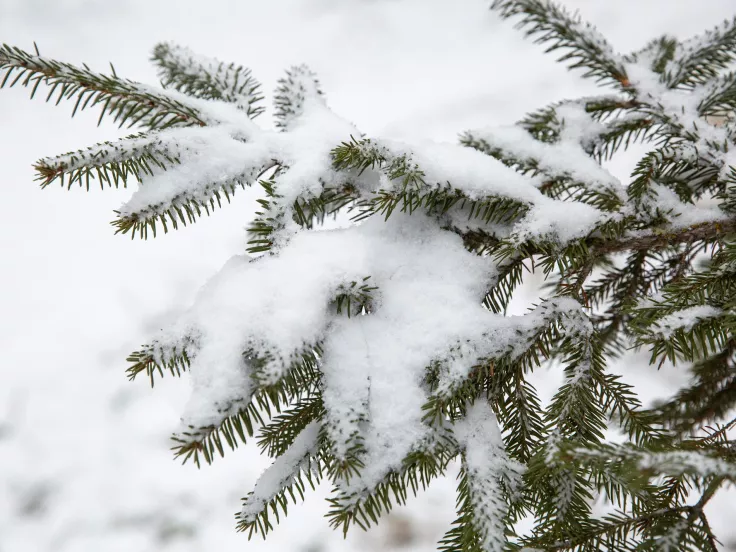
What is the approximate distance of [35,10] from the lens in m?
2.77

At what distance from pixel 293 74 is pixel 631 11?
7.99 feet

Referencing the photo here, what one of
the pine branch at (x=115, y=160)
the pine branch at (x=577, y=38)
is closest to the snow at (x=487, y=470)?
the pine branch at (x=115, y=160)

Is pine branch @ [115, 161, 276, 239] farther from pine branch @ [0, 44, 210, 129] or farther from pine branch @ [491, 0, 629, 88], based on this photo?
pine branch @ [491, 0, 629, 88]

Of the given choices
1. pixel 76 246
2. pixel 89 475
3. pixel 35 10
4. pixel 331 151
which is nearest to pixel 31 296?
pixel 76 246

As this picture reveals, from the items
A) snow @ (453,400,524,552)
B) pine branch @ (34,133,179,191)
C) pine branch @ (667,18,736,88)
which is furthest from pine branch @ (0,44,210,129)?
pine branch @ (667,18,736,88)

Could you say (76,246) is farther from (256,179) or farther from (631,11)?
(631,11)

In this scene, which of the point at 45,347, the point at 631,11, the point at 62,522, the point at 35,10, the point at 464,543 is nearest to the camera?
the point at 464,543

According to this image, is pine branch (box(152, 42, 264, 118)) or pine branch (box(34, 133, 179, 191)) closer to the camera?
pine branch (box(34, 133, 179, 191))

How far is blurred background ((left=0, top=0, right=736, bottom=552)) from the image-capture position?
5.07 feet

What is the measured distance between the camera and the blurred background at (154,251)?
154 centimetres

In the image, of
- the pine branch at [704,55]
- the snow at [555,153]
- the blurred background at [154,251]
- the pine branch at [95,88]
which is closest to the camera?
the pine branch at [95,88]

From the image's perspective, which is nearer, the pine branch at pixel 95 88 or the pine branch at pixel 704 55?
the pine branch at pixel 95 88

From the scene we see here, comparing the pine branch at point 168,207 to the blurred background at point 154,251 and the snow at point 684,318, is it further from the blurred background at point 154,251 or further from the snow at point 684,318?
the snow at point 684,318

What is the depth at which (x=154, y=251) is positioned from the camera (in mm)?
2242
